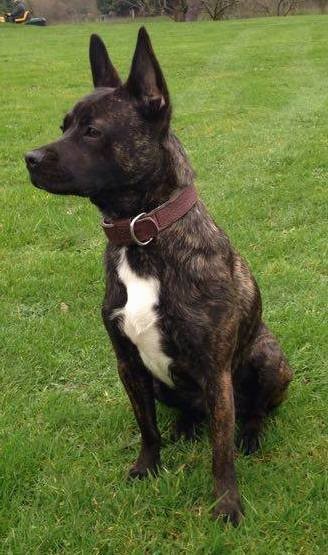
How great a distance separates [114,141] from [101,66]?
1.63 ft

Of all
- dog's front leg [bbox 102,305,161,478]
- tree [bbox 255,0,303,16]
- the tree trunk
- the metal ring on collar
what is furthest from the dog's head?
tree [bbox 255,0,303,16]

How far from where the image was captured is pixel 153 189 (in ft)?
8.50

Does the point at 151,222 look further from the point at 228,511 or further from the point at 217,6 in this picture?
the point at 217,6

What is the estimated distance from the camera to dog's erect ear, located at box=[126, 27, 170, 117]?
252 cm

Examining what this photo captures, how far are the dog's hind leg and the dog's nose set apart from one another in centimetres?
132

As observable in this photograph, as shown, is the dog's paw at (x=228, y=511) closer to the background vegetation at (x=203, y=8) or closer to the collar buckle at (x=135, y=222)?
the collar buckle at (x=135, y=222)

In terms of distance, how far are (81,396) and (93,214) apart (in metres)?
3.01

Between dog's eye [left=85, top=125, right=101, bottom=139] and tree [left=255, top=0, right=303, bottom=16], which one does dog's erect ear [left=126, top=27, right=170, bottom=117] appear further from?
tree [left=255, top=0, right=303, bottom=16]

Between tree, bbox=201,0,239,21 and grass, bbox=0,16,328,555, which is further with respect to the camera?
tree, bbox=201,0,239,21

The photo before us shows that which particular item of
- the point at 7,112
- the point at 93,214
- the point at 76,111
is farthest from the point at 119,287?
the point at 7,112

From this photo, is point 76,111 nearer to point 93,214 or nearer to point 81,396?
point 81,396

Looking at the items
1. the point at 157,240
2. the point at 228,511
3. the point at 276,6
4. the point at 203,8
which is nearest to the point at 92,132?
the point at 157,240

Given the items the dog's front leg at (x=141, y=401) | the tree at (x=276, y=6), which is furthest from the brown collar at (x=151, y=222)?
the tree at (x=276, y=6)

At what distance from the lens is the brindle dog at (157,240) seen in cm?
252
